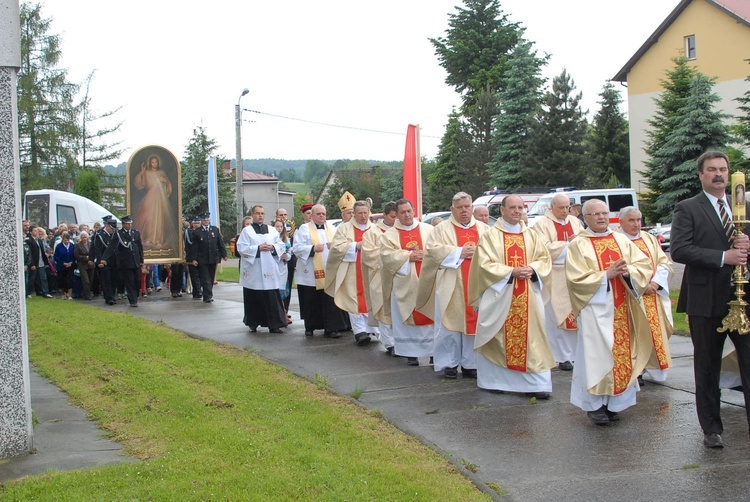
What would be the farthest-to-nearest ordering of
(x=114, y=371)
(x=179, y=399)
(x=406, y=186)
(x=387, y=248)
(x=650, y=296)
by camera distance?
(x=406, y=186) → (x=387, y=248) → (x=114, y=371) → (x=650, y=296) → (x=179, y=399)

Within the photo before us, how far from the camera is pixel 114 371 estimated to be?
8.95 metres

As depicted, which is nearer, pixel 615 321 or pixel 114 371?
pixel 615 321

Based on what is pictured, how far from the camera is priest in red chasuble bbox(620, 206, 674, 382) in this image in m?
7.75

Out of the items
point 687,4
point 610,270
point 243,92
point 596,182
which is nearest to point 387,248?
point 610,270

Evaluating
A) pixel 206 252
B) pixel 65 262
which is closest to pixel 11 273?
pixel 206 252

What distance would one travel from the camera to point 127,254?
17.6 metres

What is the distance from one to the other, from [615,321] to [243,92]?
3035cm

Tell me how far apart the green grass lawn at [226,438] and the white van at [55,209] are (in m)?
17.1

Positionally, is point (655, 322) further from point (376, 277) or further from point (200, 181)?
point (200, 181)

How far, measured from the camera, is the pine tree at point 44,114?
45.5 metres

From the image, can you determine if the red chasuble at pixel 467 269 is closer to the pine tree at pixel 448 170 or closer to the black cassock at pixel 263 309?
the black cassock at pixel 263 309

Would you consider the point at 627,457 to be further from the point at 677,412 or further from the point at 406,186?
the point at 406,186

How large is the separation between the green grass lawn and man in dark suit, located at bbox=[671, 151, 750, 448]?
196 cm

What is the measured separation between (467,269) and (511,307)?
1194 millimetres
